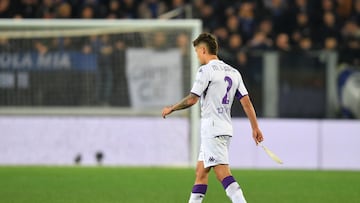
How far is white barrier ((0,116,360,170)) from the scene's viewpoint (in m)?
16.1

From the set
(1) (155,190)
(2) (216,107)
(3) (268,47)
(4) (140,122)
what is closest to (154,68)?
(4) (140,122)

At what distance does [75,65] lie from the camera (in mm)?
16000

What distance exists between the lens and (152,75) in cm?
1628

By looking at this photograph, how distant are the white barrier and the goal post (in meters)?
0.21

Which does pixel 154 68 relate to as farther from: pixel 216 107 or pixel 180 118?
pixel 216 107

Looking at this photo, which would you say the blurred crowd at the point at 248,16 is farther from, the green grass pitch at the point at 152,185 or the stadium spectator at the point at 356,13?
the green grass pitch at the point at 152,185

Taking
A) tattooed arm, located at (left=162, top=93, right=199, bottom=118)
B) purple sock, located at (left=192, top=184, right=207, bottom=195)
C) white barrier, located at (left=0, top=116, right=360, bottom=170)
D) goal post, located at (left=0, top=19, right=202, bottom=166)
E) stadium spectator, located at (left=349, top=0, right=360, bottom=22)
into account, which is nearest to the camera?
tattooed arm, located at (left=162, top=93, right=199, bottom=118)

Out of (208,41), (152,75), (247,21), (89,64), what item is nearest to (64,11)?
(89,64)

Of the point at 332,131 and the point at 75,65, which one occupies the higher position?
the point at 75,65

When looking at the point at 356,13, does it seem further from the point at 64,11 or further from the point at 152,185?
the point at 152,185

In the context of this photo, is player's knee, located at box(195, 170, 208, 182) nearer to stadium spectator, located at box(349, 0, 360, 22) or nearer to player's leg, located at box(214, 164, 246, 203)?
player's leg, located at box(214, 164, 246, 203)

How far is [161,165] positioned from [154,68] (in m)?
1.71

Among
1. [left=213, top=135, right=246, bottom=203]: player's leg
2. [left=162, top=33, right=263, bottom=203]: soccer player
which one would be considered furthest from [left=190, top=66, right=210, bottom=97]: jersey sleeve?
[left=213, top=135, right=246, bottom=203]: player's leg

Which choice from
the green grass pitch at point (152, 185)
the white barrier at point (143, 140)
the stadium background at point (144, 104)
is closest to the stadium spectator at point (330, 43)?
the stadium background at point (144, 104)
